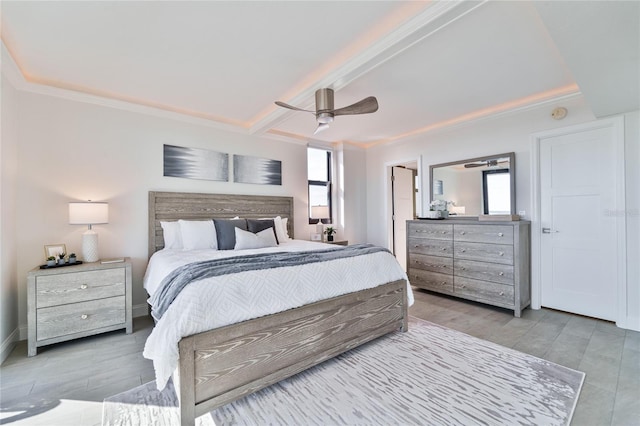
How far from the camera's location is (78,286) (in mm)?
2553

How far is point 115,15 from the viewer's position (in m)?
1.94

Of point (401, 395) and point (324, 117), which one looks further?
point (324, 117)

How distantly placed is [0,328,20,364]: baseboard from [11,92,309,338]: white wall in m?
0.13

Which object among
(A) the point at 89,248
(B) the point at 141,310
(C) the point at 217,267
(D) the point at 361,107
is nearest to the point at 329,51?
(D) the point at 361,107

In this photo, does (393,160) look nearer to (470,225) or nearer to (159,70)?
(470,225)

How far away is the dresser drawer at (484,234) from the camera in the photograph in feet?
10.8

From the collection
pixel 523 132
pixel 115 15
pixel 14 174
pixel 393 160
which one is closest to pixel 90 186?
pixel 14 174

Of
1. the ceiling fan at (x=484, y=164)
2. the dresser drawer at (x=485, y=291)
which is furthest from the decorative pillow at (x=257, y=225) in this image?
the ceiling fan at (x=484, y=164)

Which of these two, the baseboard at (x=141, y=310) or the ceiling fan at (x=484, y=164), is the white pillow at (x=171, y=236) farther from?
the ceiling fan at (x=484, y=164)

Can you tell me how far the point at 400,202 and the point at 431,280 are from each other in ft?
6.17

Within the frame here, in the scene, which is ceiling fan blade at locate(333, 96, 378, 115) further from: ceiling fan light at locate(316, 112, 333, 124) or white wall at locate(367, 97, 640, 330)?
white wall at locate(367, 97, 640, 330)

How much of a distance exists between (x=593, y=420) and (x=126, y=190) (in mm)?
4559

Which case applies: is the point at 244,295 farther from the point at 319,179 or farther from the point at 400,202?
the point at 400,202

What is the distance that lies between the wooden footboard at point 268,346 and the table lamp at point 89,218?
211cm
